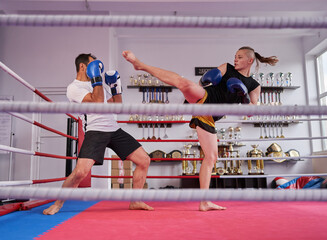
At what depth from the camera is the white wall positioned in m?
4.75

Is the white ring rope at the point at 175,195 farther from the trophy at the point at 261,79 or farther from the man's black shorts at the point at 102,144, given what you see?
the trophy at the point at 261,79

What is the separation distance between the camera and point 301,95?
17.8 feet

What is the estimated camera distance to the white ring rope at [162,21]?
2.47ft

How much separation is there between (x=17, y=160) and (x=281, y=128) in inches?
169

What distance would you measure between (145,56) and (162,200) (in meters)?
4.97

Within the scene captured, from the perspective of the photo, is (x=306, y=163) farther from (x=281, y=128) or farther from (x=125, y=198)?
(x=125, y=198)

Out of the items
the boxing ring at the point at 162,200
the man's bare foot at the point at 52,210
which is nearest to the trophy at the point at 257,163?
the boxing ring at the point at 162,200

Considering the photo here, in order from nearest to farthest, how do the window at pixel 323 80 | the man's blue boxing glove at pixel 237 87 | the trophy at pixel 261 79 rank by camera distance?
the man's blue boxing glove at pixel 237 87 → the window at pixel 323 80 → the trophy at pixel 261 79

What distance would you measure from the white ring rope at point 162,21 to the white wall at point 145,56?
13.0 ft

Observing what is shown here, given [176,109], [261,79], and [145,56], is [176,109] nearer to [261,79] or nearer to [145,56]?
[145,56]

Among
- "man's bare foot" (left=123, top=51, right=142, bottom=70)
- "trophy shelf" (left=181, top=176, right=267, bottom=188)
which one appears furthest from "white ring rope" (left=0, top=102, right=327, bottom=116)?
"trophy shelf" (left=181, top=176, right=267, bottom=188)

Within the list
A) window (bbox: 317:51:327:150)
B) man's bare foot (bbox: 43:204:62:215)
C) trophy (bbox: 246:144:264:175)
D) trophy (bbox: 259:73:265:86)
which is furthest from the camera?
trophy (bbox: 259:73:265:86)

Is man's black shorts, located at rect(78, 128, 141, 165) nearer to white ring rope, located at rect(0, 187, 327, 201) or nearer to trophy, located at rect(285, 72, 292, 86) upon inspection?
white ring rope, located at rect(0, 187, 327, 201)

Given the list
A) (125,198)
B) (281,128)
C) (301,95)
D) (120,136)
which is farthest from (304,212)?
(301,95)
